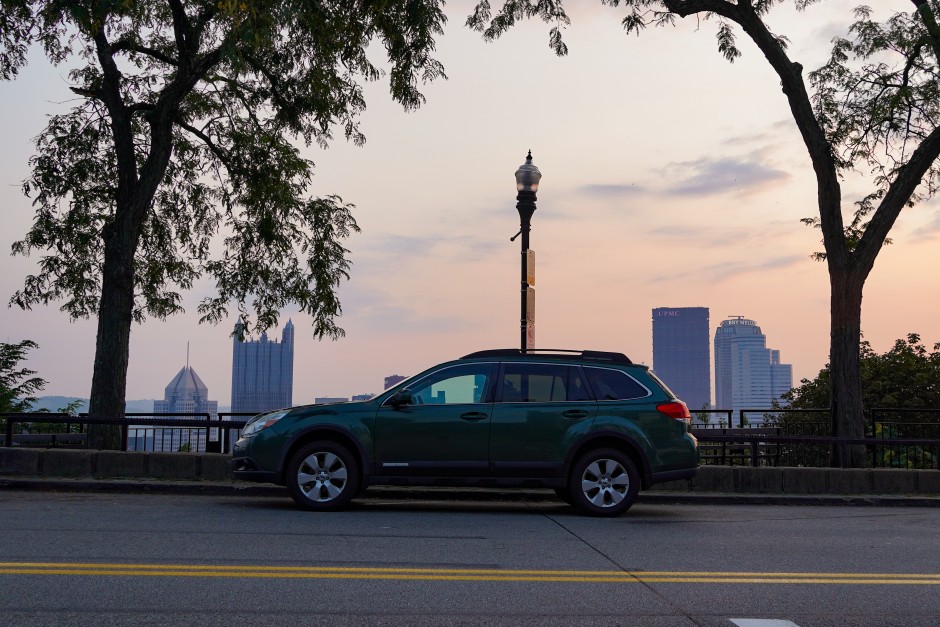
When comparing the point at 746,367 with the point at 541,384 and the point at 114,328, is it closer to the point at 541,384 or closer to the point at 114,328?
the point at 114,328

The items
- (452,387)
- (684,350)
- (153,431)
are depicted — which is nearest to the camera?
(452,387)

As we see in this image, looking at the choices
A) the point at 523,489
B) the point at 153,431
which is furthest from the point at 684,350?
the point at 523,489

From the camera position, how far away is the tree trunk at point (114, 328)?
55.6ft

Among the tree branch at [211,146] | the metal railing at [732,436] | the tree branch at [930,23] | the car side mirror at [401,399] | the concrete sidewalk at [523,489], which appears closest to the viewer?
the car side mirror at [401,399]

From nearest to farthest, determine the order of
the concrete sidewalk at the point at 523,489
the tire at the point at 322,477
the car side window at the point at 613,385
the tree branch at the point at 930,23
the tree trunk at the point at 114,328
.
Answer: the tire at the point at 322,477, the car side window at the point at 613,385, the concrete sidewalk at the point at 523,489, the tree branch at the point at 930,23, the tree trunk at the point at 114,328

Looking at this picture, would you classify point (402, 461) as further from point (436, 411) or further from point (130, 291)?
point (130, 291)

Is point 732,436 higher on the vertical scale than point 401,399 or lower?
lower

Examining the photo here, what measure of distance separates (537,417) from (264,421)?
3.13 m

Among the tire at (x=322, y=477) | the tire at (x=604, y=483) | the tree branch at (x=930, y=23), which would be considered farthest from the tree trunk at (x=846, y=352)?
the tire at (x=322, y=477)

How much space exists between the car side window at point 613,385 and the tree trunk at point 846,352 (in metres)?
6.44

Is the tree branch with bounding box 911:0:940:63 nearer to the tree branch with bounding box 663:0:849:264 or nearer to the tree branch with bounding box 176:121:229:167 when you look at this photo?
the tree branch with bounding box 663:0:849:264

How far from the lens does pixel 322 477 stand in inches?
434

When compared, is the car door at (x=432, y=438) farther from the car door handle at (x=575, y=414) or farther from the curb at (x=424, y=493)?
the curb at (x=424, y=493)

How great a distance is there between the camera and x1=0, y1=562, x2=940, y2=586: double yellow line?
22.5ft
